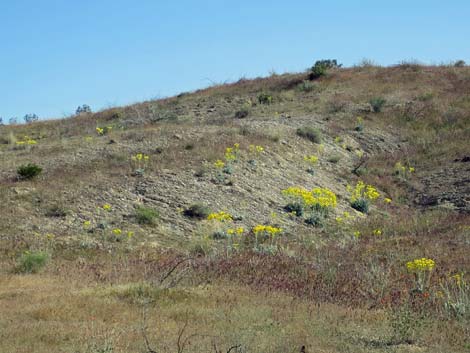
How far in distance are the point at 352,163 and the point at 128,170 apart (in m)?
9.23

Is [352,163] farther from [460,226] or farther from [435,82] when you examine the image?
[435,82]

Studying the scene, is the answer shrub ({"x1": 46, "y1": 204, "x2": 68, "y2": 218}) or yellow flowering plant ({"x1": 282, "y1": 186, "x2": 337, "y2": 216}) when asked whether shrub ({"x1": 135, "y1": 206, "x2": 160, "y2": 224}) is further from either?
yellow flowering plant ({"x1": 282, "y1": 186, "x2": 337, "y2": 216})

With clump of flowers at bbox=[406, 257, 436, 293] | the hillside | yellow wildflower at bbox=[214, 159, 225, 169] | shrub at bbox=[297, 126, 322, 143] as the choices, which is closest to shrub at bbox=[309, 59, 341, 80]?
the hillside

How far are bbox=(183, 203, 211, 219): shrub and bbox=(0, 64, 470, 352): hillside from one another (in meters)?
0.05

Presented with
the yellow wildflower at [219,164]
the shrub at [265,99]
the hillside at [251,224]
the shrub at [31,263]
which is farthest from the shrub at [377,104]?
the shrub at [31,263]

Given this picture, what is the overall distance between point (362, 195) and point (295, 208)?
407 centimetres

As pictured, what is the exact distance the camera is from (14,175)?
58.1ft

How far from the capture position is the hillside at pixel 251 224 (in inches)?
320

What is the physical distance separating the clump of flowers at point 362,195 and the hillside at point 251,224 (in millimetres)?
70

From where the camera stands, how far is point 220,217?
15938mm

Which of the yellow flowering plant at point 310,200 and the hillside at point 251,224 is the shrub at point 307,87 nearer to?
the hillside at point 251,224

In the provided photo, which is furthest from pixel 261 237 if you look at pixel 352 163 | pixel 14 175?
pixel 352 163

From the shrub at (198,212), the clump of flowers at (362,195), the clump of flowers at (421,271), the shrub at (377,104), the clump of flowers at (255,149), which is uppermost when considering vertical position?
the shrub at (377,104)

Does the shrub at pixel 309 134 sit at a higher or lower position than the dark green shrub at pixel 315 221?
higher
